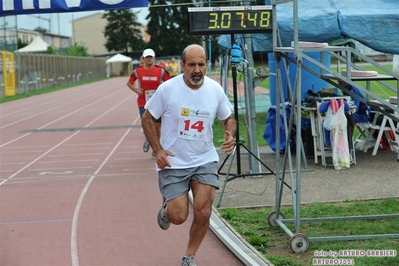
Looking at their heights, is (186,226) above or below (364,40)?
below

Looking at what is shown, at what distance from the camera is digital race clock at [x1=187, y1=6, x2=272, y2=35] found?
9266mm

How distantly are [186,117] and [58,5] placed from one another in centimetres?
630

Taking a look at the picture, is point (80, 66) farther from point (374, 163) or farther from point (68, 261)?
point (68, 261)

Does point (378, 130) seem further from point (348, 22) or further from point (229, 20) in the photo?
point (229, 20)

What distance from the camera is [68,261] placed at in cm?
690

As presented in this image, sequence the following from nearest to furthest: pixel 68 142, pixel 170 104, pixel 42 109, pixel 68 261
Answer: pixel 170 104 < pixel 68 261 < pixel 68 142 < pixel 42 109

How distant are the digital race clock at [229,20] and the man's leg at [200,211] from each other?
3.44 metres

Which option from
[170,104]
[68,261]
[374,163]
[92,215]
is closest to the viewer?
[170,104]

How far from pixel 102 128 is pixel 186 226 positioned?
12797 mm

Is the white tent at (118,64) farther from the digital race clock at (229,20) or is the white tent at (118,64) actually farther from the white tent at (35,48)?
the digital race clock at (229,20)

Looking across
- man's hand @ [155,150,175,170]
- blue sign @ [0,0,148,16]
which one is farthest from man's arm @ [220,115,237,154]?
blue sign @ [0,0,148,16]

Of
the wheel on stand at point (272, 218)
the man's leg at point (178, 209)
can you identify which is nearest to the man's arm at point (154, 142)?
the man's leg at point (178, 209)

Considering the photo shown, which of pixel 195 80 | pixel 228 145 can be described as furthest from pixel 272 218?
pixel 195 80

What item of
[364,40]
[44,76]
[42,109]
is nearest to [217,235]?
[364,40]
